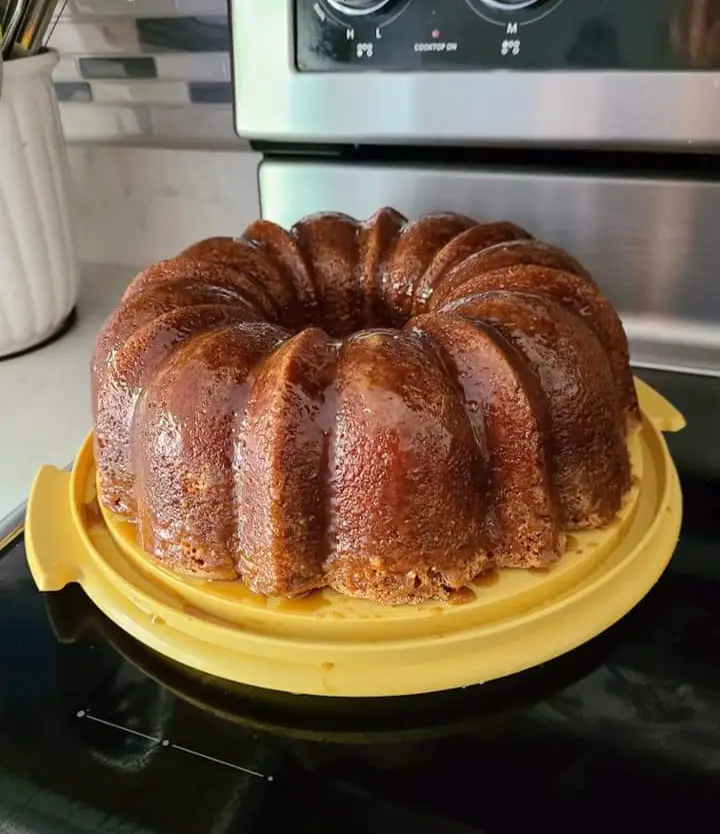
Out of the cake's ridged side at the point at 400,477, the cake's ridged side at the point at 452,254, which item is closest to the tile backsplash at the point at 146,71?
the cake's ridged side at the point at 452,254

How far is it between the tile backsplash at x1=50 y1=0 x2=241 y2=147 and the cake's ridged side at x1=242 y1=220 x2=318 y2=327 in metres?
0.44

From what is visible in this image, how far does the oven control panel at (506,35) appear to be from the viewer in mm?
843

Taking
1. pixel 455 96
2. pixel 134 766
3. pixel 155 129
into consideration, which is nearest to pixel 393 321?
pixel 455 96

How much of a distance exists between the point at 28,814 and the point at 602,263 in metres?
0.83

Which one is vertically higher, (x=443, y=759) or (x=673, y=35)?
(x=673, y=35)

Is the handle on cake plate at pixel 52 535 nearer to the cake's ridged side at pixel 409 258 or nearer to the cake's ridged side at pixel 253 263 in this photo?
the cake's ridged side at pixel 253 263

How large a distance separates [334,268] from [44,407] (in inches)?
16.1

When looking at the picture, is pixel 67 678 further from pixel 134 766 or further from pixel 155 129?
pixel 155 129

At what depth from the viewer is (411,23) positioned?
91 centimetres

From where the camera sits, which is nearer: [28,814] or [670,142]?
[28,814]

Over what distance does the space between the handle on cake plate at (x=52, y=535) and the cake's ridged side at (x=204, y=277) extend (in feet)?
0.61

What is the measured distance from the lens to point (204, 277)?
0.81m

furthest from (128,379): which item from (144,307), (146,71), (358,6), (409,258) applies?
(146,71)

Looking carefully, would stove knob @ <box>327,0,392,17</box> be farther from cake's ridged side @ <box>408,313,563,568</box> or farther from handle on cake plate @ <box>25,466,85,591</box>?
handle on cake plate @ <box>25,466,85,591</box>
